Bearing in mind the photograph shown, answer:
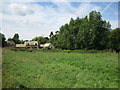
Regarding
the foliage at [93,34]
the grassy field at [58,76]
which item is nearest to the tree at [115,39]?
the foliage at [93,34]

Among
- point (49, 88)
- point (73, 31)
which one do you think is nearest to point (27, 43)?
point (73, 31)

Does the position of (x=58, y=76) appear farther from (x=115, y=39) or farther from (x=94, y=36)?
(x=115, y=39)

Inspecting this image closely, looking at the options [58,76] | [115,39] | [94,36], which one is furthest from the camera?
[115,39]

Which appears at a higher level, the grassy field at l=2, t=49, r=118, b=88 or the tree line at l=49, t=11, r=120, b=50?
the tree line at l=49, t=11, r=120, b=50

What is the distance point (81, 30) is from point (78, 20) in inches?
342

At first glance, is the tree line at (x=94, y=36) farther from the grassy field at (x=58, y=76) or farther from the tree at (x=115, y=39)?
the grassy field at (x=58, y=76)

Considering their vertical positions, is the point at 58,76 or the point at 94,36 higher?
the point at 94,36

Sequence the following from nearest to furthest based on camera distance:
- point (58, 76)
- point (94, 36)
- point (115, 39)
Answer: point (58, 76), point (94, 36), point (115, 39)

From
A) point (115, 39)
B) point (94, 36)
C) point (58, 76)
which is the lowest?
point (58, 76)

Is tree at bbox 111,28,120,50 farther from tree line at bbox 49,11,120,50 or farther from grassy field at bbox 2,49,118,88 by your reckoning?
grassy field at bbox 2,49,118,88

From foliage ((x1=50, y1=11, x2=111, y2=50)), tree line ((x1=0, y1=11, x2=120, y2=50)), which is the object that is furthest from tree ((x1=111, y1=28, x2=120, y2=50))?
foliage ((x1=50, y1=11, x2=111, y2=50))

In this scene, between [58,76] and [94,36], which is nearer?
[58,76]

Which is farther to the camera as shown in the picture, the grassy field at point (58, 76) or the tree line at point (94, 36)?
the tree line at point (94, 36)

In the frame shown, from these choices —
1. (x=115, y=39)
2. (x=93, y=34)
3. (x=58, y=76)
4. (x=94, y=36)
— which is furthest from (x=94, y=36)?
(x=58, y=76)
